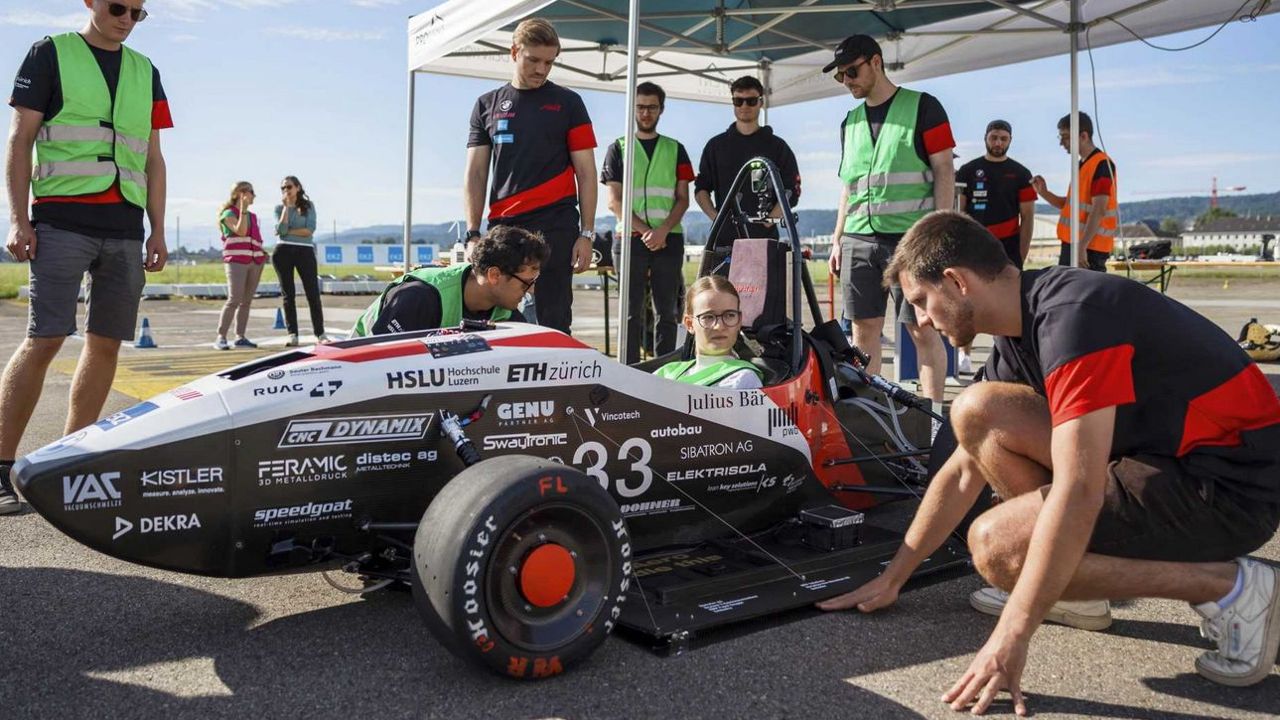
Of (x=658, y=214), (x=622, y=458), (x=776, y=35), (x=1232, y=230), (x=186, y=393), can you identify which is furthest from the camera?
(x=1232, y=230)

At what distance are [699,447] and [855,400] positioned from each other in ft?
3.47

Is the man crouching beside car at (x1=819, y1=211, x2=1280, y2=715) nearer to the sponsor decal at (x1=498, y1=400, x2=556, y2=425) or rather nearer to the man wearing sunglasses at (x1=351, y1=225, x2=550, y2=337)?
the sponsor decal at (x1=498, y1=400, x2=556, y2=425)

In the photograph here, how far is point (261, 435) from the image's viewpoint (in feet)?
9.05

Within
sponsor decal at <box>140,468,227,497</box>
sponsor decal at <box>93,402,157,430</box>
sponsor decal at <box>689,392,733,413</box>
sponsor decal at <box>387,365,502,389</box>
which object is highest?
sponsor decal at <box>387,365,502,389</box>

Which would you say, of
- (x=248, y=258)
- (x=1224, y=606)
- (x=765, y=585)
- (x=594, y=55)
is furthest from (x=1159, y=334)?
(x=248, y=258)

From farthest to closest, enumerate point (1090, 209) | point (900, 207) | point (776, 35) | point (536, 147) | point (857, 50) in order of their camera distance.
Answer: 1. point (776, 35)
2. point (1090, 209)
3. point (900, 207)
4. point (857, 50)
5. point (536, 147)

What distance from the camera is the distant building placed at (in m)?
149

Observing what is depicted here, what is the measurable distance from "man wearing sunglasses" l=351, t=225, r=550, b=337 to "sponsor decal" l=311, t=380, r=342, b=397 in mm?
766

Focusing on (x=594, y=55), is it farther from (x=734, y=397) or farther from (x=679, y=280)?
(x=734, y=397)

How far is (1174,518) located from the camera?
2727 millimetres

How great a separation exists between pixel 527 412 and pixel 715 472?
0.82 meters

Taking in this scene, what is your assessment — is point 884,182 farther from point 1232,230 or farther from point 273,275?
point 1232,230

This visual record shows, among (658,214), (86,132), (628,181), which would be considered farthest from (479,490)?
(658,214)

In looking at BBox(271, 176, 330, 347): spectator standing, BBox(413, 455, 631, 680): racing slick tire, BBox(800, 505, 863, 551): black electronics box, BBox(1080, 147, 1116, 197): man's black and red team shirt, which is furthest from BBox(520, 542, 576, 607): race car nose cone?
BBox(271, 176, 330, 347): spectator standing
